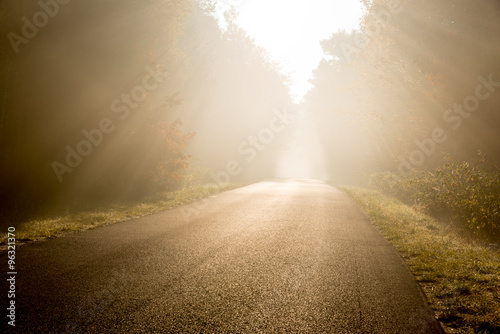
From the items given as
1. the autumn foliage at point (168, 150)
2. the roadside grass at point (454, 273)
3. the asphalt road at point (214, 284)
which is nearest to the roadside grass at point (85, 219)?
the asphalt road at point (214, 284)

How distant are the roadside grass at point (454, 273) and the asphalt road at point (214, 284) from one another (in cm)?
25

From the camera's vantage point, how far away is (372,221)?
Result: 32.5 ft

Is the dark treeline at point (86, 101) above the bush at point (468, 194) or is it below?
above

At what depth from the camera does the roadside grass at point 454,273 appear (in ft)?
11.2

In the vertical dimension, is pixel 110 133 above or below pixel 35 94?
below

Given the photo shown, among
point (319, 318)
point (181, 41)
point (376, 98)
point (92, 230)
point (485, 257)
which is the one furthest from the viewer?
point (181, 41)

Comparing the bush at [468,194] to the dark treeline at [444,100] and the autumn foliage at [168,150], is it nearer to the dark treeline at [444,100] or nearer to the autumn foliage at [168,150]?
the dark treeline at [444,100]

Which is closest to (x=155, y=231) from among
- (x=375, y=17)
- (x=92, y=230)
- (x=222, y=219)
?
(x=92, y=230)

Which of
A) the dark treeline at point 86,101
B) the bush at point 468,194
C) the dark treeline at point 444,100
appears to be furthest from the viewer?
the dark treeline at point 444,100

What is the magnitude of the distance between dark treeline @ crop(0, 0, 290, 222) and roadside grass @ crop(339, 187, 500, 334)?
1002 cm

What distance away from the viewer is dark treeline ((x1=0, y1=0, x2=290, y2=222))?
359 inches

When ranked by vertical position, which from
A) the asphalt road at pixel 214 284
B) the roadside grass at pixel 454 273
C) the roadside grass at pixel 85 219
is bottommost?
the roadside grass at pixel 454 273

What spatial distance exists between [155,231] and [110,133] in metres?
6.25

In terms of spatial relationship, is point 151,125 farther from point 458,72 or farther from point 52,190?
Answer: point 458,72
